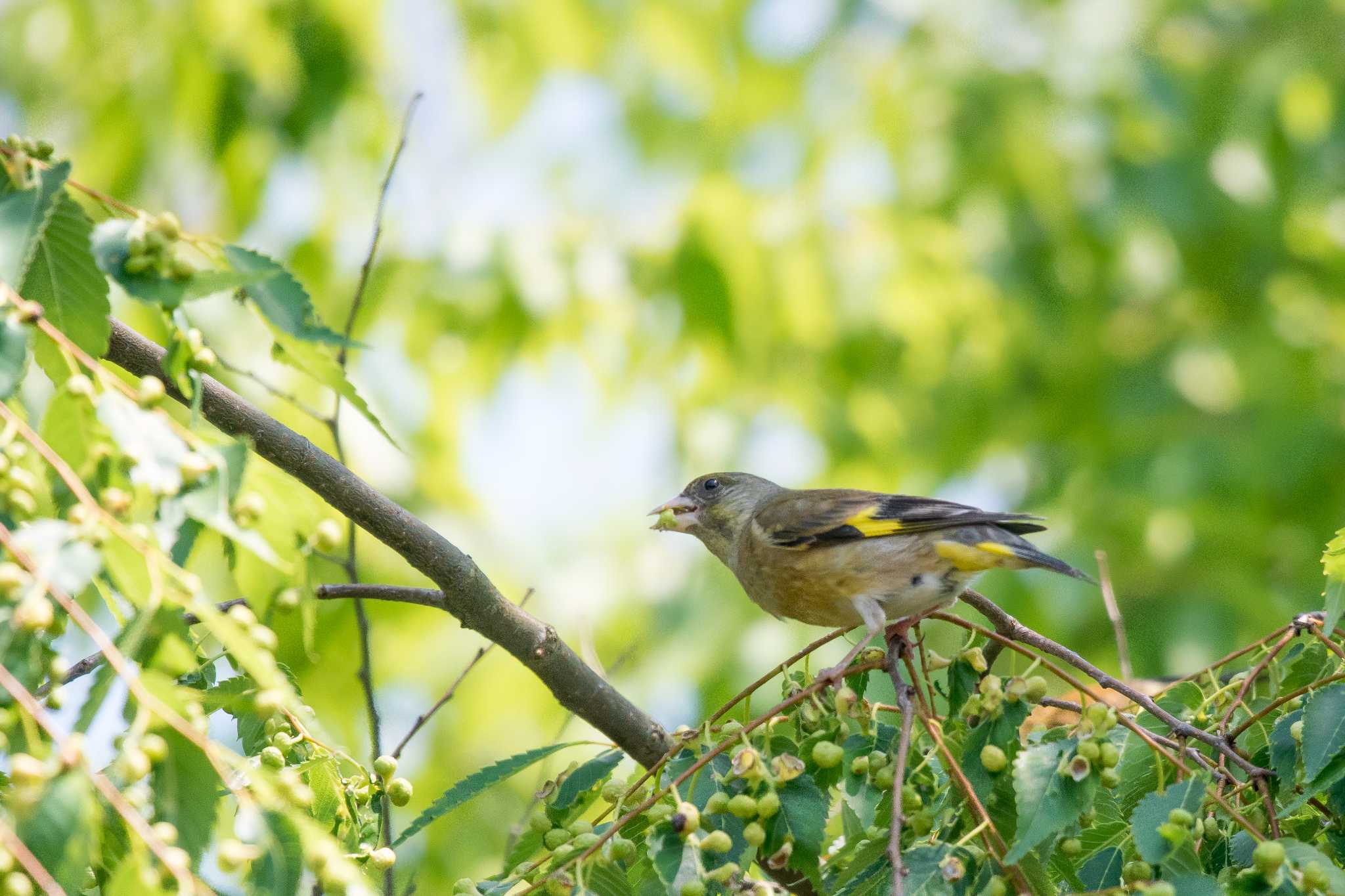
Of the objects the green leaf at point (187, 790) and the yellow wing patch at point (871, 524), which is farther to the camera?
the yellow wing patch at point (871, 524)

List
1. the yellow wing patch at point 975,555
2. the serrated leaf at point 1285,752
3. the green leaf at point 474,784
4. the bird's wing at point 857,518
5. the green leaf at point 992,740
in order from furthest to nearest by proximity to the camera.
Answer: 1. the bird's wing at point 857,518
2. the yellow wing patch at point 975,555
3. the green leaf at point 474,784
4. the serrated leaf at point 1285,752
5. the green leaf at point 992,740

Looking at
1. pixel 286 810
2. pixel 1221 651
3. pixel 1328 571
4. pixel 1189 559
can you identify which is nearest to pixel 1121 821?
pixel 1328 571

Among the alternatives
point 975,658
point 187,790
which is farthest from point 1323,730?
point 187,790

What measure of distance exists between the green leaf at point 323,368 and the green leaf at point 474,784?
3.11 ft

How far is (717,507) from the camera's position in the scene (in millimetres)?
5824

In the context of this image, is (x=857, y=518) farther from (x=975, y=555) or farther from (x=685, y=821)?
(x=685, y=821)

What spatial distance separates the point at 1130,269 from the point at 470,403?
17.2ft

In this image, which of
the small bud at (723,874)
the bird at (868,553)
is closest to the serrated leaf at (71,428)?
the small bud at (723,874)

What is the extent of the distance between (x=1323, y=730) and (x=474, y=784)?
70.1 inches

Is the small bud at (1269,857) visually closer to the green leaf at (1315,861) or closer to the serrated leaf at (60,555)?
the green leaf at (1315,861)

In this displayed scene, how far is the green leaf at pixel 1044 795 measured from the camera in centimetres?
222

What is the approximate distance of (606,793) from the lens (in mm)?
2746

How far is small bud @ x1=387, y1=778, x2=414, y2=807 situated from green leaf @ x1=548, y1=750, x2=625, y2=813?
1.06 feet

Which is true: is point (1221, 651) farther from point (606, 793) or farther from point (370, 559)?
point (606, 793)
